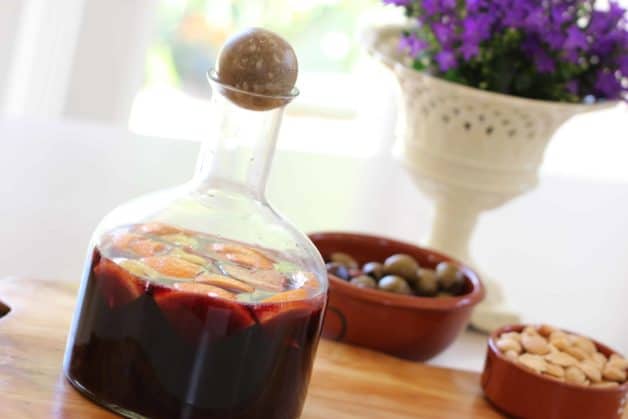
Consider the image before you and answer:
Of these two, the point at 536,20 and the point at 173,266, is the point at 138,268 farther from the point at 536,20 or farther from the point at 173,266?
the point at 536,20

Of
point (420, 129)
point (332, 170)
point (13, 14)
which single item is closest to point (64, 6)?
point (13, 14)

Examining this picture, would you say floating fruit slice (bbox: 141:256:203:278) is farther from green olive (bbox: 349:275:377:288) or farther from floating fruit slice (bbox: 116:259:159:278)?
green olive (bbox: 349:275:377:288)

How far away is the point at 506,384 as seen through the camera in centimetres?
93

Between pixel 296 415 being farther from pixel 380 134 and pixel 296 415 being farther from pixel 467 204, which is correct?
pixel 380 134

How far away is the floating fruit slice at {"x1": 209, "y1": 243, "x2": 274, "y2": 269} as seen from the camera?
0.78 metres

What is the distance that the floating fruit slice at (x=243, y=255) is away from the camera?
2.57 feet

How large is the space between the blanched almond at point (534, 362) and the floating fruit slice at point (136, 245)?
12.6 inches

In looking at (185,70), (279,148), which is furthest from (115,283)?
(185,70)

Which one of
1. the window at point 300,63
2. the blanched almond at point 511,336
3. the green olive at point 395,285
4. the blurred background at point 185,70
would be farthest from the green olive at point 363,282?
the window at point 300,63

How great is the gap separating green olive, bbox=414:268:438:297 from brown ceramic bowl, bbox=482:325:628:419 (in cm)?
11

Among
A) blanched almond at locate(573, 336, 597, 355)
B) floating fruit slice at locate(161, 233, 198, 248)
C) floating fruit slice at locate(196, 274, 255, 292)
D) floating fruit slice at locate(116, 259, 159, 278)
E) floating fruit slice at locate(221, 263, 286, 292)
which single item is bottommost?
blanched almond at locate(573, 336, 597, 355)

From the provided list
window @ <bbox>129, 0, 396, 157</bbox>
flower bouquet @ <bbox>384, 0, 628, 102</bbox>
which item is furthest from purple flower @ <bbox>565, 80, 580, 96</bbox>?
window @ <bbox>129, 0, 396, 157</bbox>

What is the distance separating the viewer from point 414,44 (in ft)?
3.58

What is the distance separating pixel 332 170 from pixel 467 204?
1.64ft
